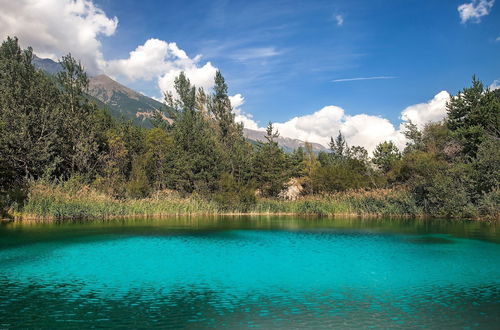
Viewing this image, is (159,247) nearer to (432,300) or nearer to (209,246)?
(209,246)

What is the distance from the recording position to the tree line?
30562mm

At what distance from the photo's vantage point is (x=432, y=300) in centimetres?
925

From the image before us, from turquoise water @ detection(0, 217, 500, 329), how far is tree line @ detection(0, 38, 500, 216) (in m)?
12.1

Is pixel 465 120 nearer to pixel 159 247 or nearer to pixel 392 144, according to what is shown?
pixel 392 144

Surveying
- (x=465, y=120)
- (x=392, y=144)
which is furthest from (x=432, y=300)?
(x=392, y=144)

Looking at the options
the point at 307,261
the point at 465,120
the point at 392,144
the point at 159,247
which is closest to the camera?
the point at 307,261

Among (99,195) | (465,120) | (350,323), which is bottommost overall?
(350,323)

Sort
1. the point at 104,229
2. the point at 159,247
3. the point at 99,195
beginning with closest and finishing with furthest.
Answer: the point at 159,247, the point at 104,229, the point at 99,195

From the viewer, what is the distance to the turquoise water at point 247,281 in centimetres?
794

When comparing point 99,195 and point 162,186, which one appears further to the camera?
point 162,186

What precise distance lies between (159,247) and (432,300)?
11191 mm

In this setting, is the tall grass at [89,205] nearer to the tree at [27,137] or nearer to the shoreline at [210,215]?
the shoreline at [210,215]

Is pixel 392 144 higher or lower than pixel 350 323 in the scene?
higher

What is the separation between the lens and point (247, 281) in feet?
36.4
